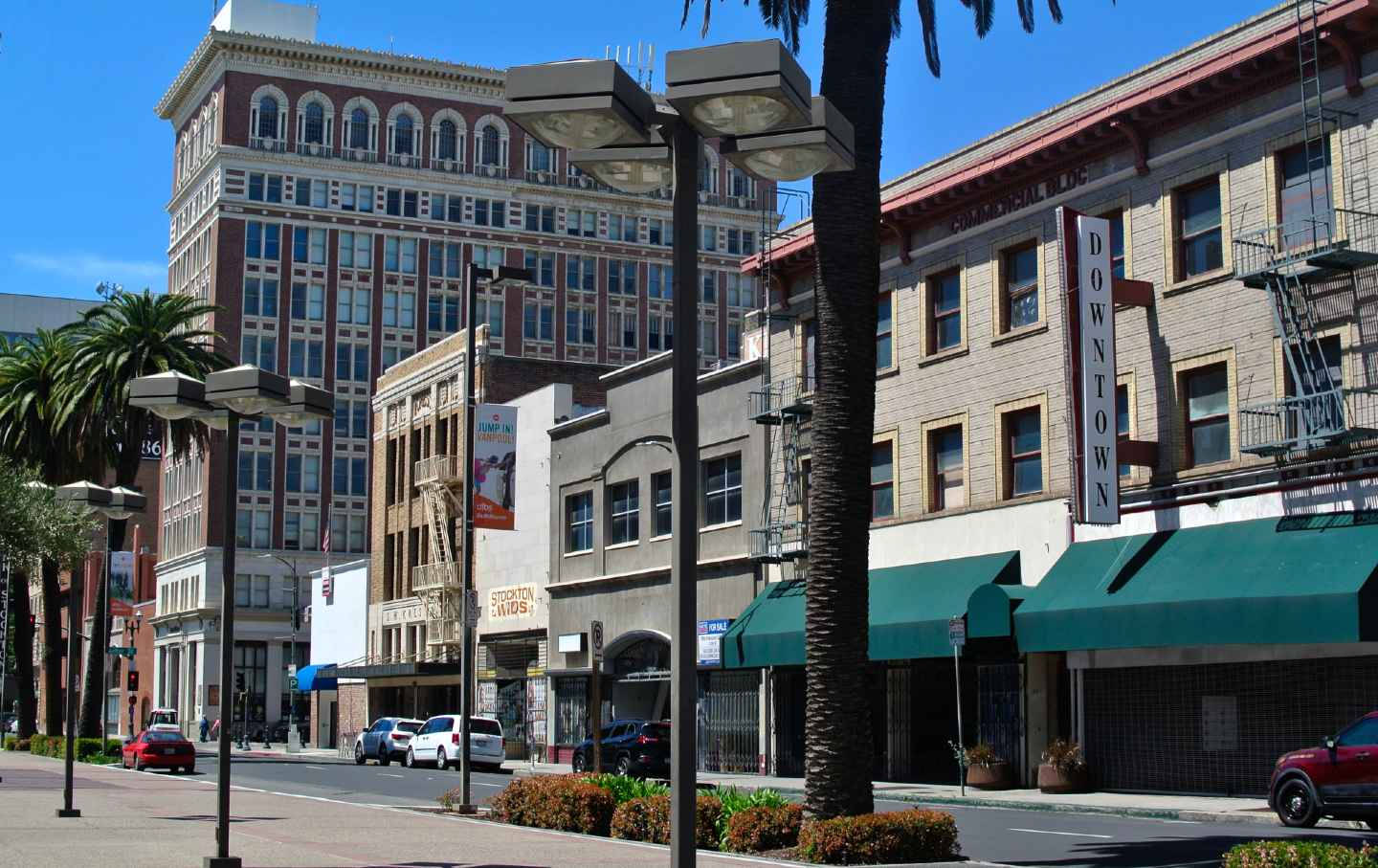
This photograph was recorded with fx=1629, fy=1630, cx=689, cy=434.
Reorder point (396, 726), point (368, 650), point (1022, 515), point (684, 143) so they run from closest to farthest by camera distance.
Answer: point (684, 143)
point (1022, 515)
point (396, 726)
point (368, 650)

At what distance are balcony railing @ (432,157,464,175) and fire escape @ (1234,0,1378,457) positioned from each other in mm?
85851

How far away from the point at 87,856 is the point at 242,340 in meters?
92.5

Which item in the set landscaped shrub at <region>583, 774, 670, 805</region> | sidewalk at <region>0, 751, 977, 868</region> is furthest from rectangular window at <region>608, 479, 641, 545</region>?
landscaped shrub at <region>583, 774, 670, 805</region>

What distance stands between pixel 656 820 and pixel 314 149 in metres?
93.7

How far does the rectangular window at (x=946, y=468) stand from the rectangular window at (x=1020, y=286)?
3.06m

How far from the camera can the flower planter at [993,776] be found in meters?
34.3

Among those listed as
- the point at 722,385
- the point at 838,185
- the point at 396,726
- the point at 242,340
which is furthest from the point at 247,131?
→ the point at 838,185

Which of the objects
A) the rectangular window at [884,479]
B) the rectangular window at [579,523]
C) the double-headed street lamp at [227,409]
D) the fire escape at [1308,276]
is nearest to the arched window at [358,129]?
the rectangular window at [579,523]

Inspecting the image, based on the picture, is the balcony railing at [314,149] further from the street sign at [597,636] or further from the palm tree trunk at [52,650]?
the street sign at [597,636]

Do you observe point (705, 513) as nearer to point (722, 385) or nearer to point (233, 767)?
point (722, 385)

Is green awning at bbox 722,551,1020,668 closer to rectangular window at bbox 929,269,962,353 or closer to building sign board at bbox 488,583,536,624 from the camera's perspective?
rectangular window at bbox 929,269,962,353

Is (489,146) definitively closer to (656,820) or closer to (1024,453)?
(1024,453)

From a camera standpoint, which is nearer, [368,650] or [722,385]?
[722,385]

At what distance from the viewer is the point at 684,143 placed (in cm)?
1044
